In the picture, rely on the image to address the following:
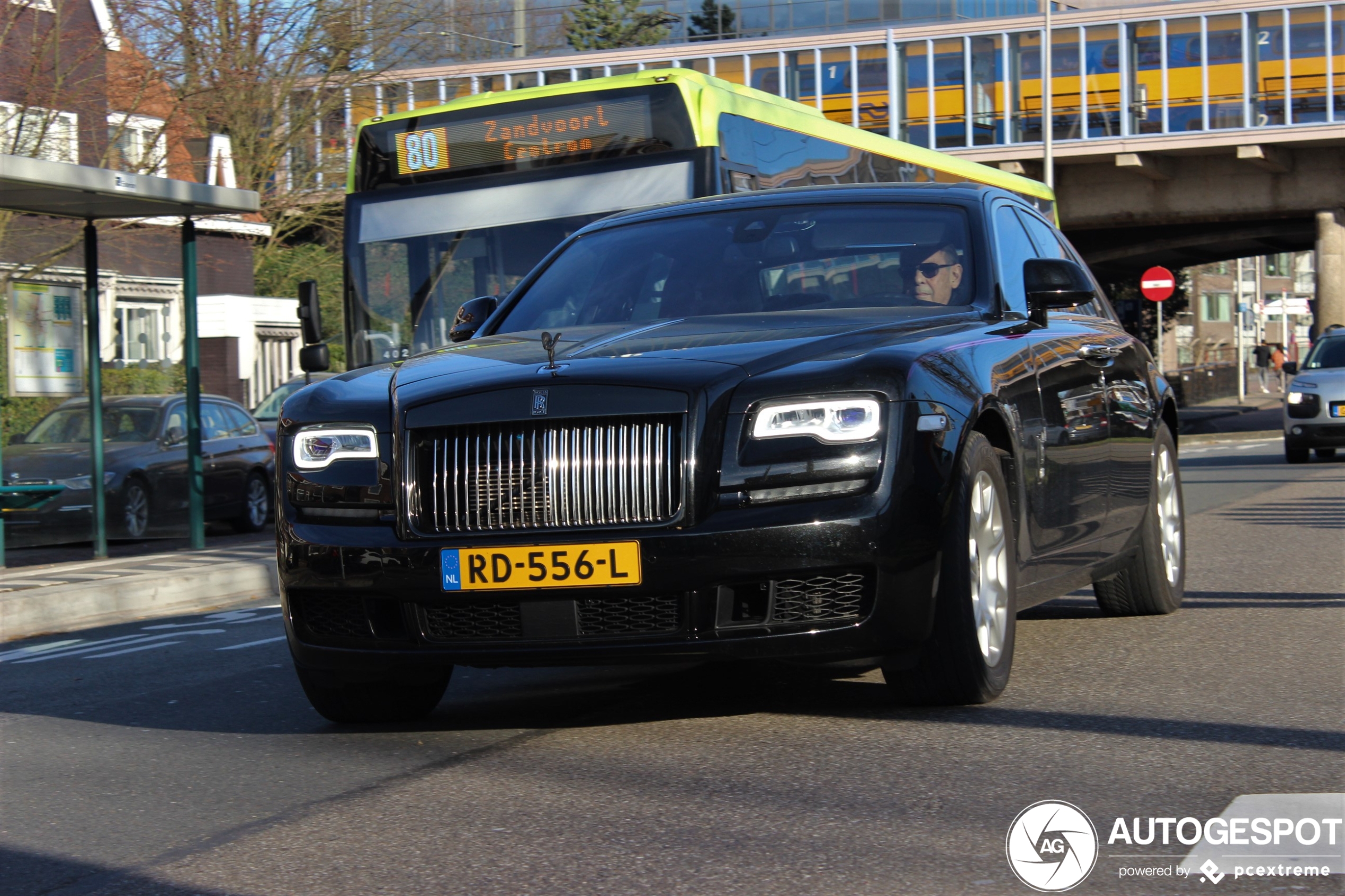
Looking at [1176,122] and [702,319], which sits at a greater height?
[1176,122]

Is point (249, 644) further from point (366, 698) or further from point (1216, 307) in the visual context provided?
point (1216, 307)

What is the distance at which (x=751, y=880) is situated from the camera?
146 inches

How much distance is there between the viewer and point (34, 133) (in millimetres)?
24375

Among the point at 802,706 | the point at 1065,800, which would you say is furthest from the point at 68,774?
the point at 1065,800

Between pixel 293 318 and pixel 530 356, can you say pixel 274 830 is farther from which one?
pixel 293 318

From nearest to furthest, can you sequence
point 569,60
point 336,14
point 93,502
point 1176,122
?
point 93,502, point 336,14, point 1176,122, point 569,60

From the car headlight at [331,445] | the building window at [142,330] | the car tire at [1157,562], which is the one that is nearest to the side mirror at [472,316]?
the car headlight at [331,445]

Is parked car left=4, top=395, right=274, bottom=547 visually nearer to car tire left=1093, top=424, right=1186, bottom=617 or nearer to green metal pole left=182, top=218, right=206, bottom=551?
green metal pole left=182, top=218, right=206, bottom=551

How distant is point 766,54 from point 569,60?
15.4 ft

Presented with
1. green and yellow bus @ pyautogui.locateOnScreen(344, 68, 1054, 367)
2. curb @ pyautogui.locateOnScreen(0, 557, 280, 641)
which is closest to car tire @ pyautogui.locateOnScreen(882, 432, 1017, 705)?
curb @ pyautogui.locateOnScreen(0, 557, 280, 641)

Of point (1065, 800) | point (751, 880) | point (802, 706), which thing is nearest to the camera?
point (751, 880)

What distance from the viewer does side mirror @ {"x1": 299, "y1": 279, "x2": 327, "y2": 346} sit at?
12180 mm

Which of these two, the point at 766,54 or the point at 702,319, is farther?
the point at 766,54

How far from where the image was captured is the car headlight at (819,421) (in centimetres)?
495
